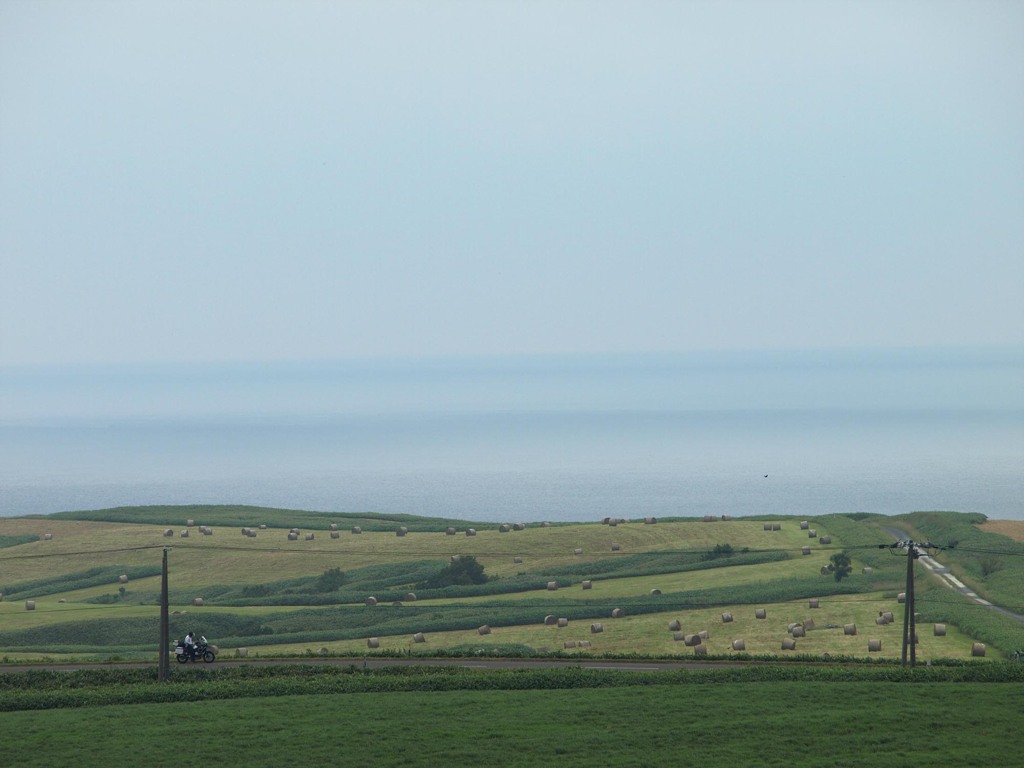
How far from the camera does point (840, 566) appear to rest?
256ft

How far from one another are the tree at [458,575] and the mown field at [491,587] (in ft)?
2.84

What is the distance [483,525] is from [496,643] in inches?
2026

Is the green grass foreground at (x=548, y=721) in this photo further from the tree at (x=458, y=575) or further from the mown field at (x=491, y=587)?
the tree at (x=458, y=575)

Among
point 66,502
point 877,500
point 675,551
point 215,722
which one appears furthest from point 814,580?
point 66,502

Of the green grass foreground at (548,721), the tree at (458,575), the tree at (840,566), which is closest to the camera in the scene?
the green grass foreground at (548,721)

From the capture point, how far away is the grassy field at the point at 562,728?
37406mm

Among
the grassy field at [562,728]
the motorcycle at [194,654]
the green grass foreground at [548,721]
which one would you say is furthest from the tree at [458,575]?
the grassy field at [562,728]

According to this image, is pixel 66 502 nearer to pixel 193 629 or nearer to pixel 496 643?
pixel 193 629

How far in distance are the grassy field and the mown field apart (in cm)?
1170

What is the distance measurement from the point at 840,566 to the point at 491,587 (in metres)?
22.9

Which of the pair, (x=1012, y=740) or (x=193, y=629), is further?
(x=193, y=629)

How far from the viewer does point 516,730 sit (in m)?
40.1

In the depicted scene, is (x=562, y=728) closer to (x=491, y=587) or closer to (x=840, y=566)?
(x=491, y=587)

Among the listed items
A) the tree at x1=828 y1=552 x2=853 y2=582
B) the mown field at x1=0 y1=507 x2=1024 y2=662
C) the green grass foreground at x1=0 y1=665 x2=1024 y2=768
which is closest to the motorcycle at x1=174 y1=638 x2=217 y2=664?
the mown field at x1=0 y1=507 x2=1024 y2=662
